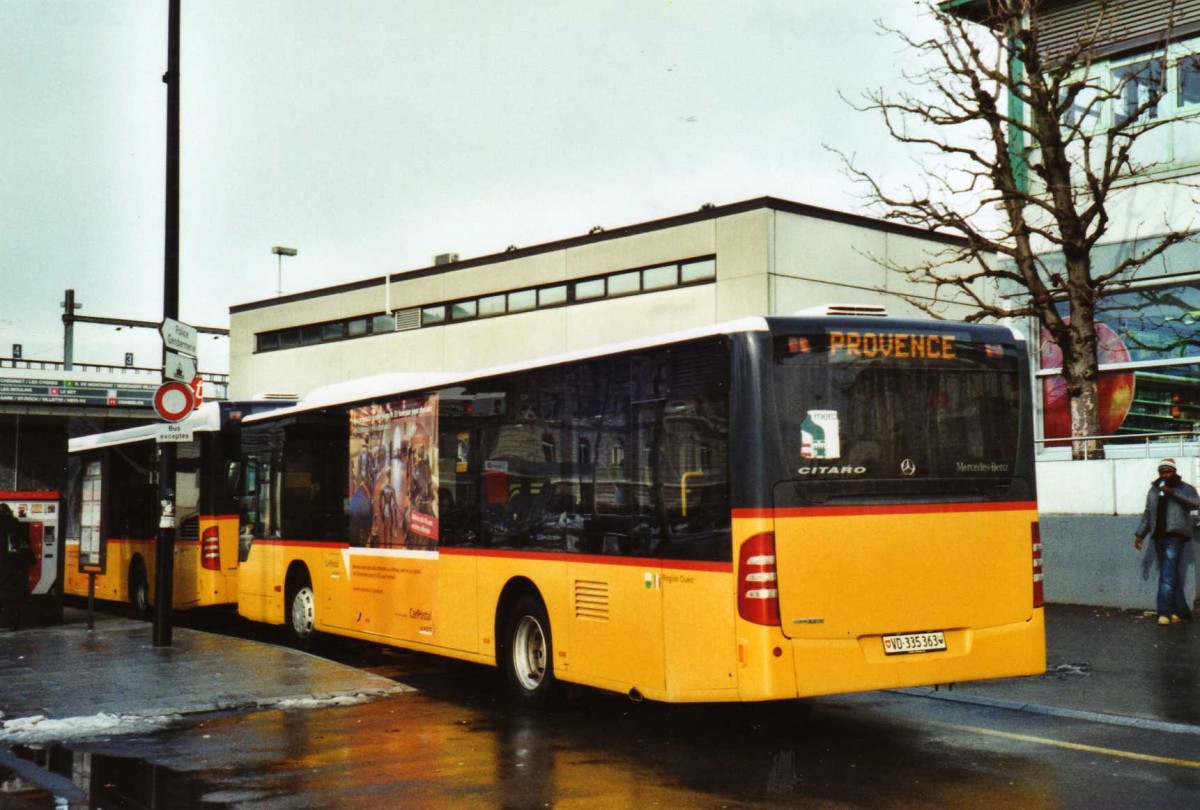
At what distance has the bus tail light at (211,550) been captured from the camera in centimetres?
1827

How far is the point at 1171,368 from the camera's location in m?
20.3

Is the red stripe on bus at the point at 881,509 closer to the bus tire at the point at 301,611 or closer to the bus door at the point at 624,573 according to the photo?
the bus door at the point at 624,573

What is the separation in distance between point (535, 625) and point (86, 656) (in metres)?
5.72

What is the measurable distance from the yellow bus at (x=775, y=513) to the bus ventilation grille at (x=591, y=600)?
2 centimetres

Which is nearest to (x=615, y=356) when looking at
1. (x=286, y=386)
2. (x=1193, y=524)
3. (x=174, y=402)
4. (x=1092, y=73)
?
(x=174, y=402)

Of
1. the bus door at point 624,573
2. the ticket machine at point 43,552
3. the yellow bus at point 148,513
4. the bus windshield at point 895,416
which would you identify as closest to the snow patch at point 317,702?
the bus door at point 624,573

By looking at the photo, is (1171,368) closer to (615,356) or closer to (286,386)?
(615,356)

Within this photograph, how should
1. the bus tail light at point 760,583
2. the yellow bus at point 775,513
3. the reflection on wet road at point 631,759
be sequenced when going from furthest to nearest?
the yellow bus at point 775,513 < the bus tail light at point 760,583 < the reflection on wet road at point 631,759

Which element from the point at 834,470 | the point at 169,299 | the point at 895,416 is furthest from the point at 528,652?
the point at 169,299

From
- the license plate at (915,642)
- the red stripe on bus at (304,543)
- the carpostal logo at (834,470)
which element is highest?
the carpostal logo at (834,470)

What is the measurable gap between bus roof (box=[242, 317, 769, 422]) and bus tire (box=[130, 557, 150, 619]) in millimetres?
3798

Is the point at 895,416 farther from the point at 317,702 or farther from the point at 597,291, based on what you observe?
the point at 597,291

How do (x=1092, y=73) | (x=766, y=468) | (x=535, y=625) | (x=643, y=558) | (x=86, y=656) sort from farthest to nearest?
(x=1092, y=73) < (x=86, y=656) < (x=535, y=625) < (x=643, y=558) < (x=766, y=468)

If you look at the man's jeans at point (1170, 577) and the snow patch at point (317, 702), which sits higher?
the man's jeans at point (1170, 577)
